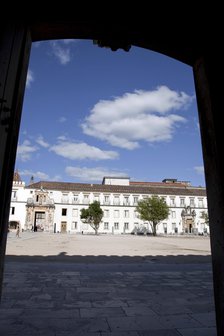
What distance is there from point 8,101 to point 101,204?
219ft

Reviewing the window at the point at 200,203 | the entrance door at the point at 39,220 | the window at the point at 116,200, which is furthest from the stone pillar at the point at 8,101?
the window at the point at 200,203

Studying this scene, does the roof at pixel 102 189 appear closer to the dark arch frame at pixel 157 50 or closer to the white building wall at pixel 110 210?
the white building wall at pixel 110 210

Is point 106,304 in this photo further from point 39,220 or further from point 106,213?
point 106,213

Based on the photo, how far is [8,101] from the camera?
2.11 meters

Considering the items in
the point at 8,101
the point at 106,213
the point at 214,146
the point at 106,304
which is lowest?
the point at 106,304

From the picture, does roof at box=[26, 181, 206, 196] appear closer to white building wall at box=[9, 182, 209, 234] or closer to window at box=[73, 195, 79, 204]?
white building wall at box=[9, 182, 209, 234]

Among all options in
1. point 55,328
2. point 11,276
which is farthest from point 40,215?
point 55,328

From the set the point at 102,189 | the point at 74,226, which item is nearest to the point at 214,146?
the point at 74,226

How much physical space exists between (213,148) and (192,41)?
997 millimetres

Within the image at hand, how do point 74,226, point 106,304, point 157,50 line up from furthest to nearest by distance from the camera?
point 74,226 → point 106,304 → point 157,50

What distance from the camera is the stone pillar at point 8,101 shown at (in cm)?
208

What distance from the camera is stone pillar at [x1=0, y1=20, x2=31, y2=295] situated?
2.08 meters

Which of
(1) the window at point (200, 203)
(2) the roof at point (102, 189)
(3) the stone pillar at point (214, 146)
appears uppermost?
(2) the roof at point (102, 189)

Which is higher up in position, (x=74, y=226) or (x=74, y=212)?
(x=74, y=212)
